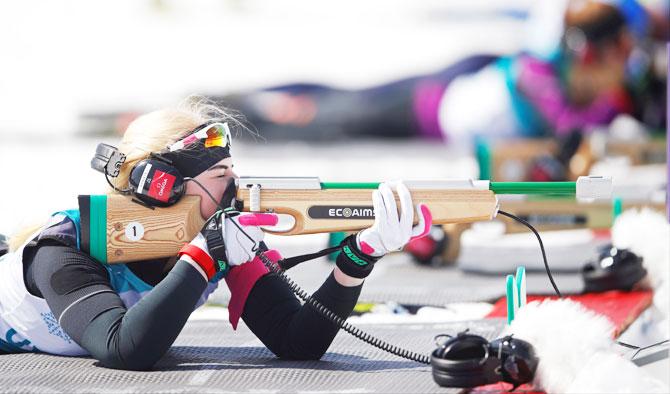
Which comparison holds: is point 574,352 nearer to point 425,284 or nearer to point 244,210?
point 244,210

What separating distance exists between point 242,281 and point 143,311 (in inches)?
17.8

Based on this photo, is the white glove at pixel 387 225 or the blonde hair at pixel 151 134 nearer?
the white glove at pixel 387 225

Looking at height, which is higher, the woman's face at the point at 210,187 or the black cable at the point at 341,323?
the woman's face at the point at 210,187

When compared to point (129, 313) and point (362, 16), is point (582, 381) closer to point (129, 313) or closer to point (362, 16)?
point (129, 313)

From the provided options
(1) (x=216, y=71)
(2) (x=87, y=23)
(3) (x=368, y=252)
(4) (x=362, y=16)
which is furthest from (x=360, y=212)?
(2) (x=87, y=23)

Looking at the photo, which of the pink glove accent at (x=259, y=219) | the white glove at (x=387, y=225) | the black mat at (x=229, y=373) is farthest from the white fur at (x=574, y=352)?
the pink glove accent at (x=259, y=219)

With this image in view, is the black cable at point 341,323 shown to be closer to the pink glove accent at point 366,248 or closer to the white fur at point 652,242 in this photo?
the pink glove accent at point 366,248

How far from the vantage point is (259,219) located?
2.92m

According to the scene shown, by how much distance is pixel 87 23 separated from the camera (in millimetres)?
15320

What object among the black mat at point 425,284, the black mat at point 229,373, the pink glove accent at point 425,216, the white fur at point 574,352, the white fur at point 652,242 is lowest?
the black mat at point 425,284

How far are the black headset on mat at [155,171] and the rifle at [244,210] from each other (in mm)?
33

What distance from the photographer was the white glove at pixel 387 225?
9.25ft

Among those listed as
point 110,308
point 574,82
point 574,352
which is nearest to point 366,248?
point 574,352

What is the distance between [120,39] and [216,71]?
6.27 feet
